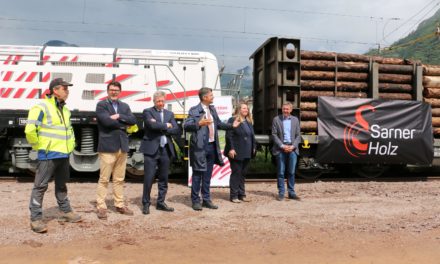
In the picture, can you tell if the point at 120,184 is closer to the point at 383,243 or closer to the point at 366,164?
the point at 383,243

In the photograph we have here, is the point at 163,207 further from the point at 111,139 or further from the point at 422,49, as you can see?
the point at 422,49

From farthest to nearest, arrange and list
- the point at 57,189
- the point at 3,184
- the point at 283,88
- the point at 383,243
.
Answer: the point at 283,88
the point at 3,184
the point at 57,189
the point at 383,243

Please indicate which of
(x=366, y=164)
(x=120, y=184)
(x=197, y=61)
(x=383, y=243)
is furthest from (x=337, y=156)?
(x=120, y=184)

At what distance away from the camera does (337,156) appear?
28.6 ft

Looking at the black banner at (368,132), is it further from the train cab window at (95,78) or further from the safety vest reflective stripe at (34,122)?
the safety vest reflective stripe at (34,122)

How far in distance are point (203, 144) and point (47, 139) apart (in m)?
2.11

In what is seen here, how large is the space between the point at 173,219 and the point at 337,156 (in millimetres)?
5005

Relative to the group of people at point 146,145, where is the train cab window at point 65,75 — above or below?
above

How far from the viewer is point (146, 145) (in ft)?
17.7

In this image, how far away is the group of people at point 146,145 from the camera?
4.46 metres

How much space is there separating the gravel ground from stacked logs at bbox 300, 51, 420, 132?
302 cm

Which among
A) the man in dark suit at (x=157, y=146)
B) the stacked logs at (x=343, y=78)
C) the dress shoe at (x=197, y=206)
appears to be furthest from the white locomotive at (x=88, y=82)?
the dress shoe at (x=197, y=206)

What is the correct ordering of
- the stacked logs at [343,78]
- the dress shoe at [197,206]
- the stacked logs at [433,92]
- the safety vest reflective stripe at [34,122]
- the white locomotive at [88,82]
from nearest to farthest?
the safety vest reflective stripe at [34,122], the dress shoe at [197,206], the white locomotive at [88,82], the stacked logs at [343,78], the stacked logs at [433,92]

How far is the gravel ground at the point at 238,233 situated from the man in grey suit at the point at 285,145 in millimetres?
367
